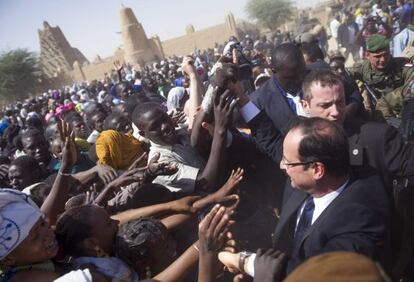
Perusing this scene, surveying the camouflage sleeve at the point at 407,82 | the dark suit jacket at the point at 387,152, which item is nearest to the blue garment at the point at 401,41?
the camouflage sleeve at the point at 407,82

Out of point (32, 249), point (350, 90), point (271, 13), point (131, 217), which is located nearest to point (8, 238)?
point (32, 249)

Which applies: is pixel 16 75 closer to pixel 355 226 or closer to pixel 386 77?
pixel 386 77

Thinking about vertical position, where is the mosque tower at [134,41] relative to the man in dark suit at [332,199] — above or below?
above

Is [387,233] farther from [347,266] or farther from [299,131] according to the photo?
[347,266]

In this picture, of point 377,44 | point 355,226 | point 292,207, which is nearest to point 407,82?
point 377,44

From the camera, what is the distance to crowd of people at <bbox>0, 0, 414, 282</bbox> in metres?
1.61

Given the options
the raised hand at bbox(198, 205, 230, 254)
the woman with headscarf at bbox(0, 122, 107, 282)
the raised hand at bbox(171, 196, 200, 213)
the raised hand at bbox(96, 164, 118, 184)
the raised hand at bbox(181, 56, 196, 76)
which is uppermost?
the raised hand at bbox(181, 56, 196, 76)

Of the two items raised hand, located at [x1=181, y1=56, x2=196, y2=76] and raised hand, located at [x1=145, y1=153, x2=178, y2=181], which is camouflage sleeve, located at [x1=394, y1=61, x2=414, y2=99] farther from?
raised hand, located at [x1=145, y1=153, x2=178, y2=181]

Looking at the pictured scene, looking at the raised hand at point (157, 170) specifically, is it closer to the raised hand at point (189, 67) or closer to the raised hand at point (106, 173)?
Answer: the raised hand at point (106, 173)

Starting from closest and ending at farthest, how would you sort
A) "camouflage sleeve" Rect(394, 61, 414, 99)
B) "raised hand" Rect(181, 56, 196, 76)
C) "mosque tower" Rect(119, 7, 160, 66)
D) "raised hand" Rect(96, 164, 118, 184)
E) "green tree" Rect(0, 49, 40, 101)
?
1. "raised hand" Rect(96, 164, 118, 184)
2. "raised hand" Rect(181, 56, 196, 76)
3. "camouflage sleeve" Rect(394, 61, 414, 99)
4. "green tree" Rect(0, 49, 40, 101)
5. "mosque tower" Rect(119, 7, 160, 66)

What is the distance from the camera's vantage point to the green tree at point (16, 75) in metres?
39.5

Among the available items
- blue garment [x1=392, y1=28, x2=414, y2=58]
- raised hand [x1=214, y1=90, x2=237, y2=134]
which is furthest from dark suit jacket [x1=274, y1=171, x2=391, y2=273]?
blue garment [x1=392, y1=28, x2=414, y2=58]

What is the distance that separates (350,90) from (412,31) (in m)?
4.92

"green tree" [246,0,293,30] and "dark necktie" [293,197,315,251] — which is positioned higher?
"green tree" [246,0,293,30]
